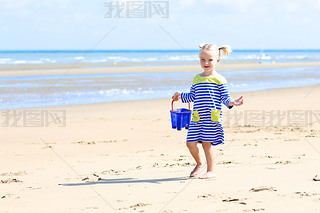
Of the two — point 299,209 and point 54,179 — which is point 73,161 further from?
point 299,209

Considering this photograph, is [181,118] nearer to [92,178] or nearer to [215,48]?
[215,48]

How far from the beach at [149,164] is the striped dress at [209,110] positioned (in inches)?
17.8

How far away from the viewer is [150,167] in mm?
5891

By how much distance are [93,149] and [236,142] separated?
88.4 inches

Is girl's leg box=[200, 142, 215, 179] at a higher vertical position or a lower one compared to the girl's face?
lower

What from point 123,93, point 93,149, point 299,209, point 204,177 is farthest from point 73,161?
point 123,93

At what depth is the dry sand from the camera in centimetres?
408

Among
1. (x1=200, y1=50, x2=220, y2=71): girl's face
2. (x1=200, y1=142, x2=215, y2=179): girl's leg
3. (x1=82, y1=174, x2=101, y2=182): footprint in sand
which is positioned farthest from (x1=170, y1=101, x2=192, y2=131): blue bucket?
(x1=82, y1=174, x2=101, y2=182): footprint in sand

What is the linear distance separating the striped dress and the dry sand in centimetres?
44

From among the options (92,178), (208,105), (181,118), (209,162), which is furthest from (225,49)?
(92,178)

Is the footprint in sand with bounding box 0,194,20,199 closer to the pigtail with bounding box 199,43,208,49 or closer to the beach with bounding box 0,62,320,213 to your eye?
the beach with bounding box 0,62,320,213

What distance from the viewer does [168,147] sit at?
7.53 meters

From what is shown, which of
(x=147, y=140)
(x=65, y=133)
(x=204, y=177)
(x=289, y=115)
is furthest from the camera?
(x=289, y=115)

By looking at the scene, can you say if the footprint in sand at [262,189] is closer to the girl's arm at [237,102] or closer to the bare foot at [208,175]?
the bare foot at [208,175]
